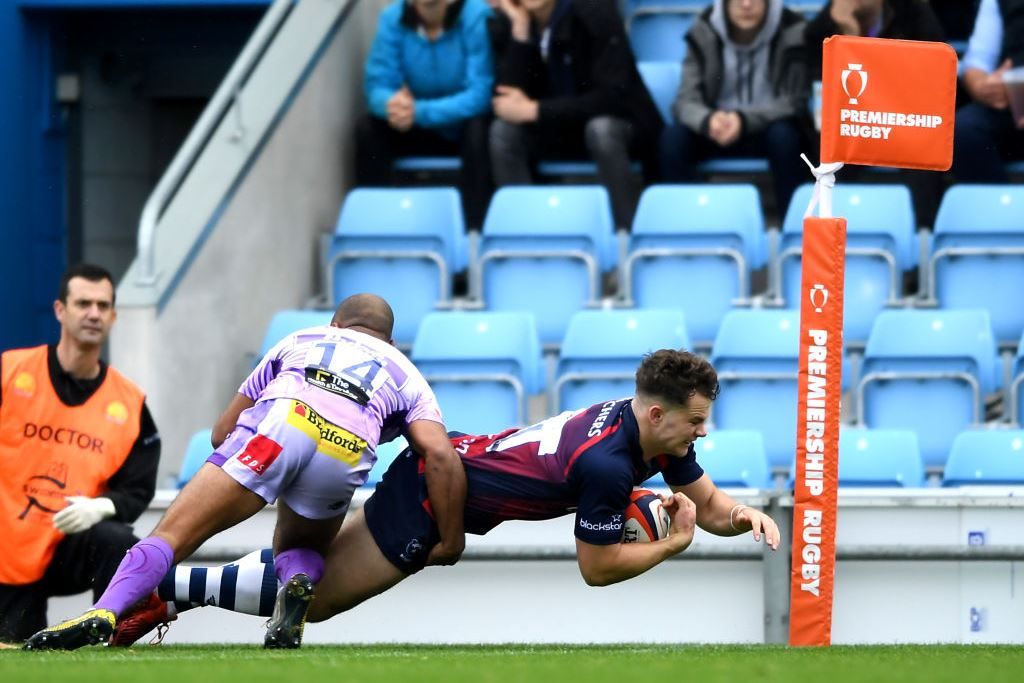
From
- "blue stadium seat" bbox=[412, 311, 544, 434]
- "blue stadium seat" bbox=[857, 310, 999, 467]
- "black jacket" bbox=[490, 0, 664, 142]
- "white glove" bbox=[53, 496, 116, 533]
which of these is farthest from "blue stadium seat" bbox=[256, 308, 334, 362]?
"blue stadium seat" bbox=[857, 310, 999, 467]

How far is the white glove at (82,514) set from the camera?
775cm

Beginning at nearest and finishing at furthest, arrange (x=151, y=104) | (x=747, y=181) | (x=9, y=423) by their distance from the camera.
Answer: (x=9, y=423), (x=747, y=181), (x=151, y=104)

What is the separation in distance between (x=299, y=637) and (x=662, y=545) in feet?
4.34

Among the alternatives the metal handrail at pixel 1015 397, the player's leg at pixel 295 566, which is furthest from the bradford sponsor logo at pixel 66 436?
the metal handrail at pixel 1015 397

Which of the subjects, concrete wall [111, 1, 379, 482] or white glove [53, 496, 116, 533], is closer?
white glove [53, 496, 116, 533]

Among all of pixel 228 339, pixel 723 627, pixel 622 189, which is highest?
pixel 622 189

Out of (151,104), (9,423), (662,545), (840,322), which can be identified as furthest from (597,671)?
(151,104)

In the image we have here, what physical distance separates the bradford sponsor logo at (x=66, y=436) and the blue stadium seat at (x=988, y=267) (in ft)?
15.4

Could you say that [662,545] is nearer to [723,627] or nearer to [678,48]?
[723,627]

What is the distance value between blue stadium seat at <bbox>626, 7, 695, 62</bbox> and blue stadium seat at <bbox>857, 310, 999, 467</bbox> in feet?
11.6

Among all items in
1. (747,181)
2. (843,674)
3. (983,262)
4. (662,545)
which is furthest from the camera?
(747,181)

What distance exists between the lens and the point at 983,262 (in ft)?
33.7

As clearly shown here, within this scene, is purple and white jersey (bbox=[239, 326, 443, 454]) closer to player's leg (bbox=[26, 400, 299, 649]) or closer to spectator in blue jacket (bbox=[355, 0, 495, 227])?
player's leg (bbox=[26, 400, 299, 649])

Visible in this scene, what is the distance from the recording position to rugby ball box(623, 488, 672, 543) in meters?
6.76
